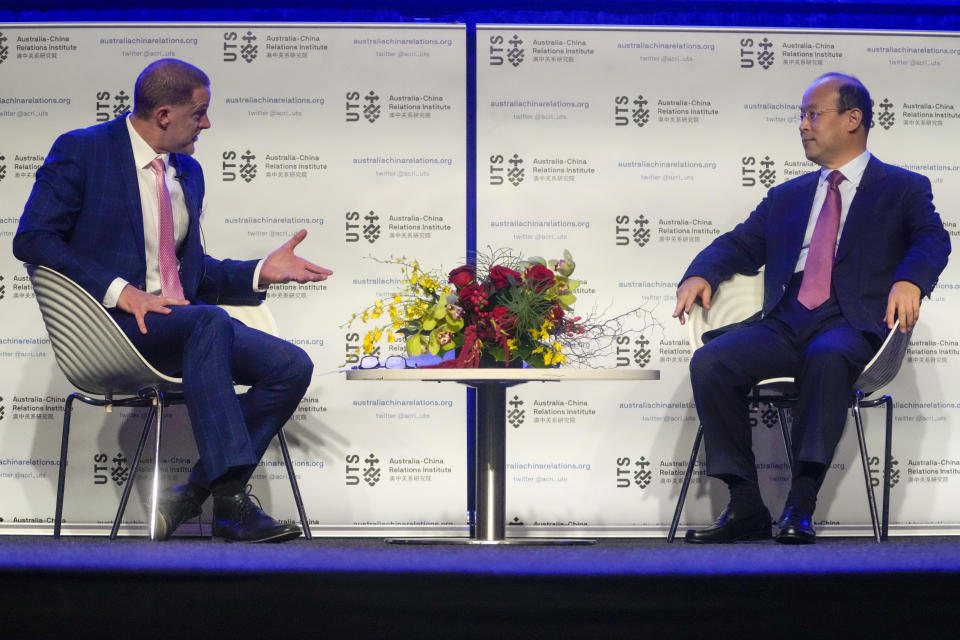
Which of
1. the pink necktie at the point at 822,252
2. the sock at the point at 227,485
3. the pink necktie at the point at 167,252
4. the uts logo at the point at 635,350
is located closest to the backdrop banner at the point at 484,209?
the uts logo at the point at 635,350

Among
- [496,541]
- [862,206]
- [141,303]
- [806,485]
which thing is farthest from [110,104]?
[806,485]

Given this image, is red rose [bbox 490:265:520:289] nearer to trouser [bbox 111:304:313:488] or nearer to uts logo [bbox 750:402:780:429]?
trouser [bbox 111:304:313:488]

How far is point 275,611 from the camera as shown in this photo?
47.3 inches

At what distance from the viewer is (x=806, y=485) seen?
3.13 meters

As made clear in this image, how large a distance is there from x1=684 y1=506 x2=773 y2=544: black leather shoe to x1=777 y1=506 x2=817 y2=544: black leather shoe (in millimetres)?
184

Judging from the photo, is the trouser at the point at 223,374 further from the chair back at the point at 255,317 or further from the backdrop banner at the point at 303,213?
the backdrop banner at the point at 303,213

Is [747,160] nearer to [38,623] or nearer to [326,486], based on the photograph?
[326,486]

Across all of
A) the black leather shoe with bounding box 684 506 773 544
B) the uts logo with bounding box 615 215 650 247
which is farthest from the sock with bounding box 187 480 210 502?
the uts logo with bounding box 615 215 650 247

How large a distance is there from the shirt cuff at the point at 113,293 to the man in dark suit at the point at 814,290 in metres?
1.83

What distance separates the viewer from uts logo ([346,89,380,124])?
4402 mm

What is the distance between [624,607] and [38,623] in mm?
698

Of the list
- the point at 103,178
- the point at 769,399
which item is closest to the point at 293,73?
the point at 103,178

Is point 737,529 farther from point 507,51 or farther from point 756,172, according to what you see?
point 507,51

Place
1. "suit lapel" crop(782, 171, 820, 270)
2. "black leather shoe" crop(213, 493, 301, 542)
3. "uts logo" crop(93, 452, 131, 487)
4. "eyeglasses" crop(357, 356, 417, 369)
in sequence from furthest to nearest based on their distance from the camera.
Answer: "uts logo" crop(93, 452, 131, 487), "suit lapel" crop(782, 171, 820, 270), "eyeglasses" crop(357, 356, 417, 369), "black leather shoe" crop(213, 493, 301, 542)
